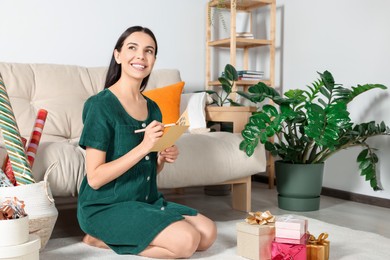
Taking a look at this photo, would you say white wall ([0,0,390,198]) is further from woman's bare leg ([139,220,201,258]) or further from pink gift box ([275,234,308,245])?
woman's bare leg ([139,220,201,258])

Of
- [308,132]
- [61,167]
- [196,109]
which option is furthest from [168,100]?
[61,167]

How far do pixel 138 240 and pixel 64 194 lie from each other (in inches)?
18.7

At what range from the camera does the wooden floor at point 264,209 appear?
8.52 feet

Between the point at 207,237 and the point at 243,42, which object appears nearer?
the point at 207,237

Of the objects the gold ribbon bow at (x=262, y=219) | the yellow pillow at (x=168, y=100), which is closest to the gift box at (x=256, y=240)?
the gold ribbon bow at (x=262, y=219)

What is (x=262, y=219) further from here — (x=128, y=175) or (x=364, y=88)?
(x=364, y=88)

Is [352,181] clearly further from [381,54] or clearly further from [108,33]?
[108,33]

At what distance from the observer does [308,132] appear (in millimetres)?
2693

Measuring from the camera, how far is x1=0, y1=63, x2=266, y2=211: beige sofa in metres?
2.55

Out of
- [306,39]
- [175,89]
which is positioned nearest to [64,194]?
[175,89]

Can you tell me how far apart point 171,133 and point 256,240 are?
511 mm

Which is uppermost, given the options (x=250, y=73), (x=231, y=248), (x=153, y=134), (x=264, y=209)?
(x=250, y=73)

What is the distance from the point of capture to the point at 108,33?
142 inches

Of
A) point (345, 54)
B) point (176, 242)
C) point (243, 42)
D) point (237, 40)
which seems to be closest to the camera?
point (176, 242)
